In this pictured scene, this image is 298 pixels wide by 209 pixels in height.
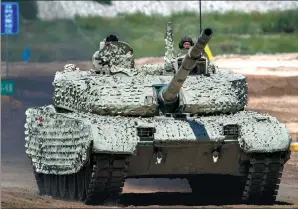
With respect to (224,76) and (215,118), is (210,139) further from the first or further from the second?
(224,76)

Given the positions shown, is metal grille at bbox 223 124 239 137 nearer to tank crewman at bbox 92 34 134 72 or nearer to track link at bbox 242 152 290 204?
track link at bbox 242 152 290 204

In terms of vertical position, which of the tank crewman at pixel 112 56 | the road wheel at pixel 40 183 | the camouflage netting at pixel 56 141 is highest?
Result: the tank crewman at pixel 112 56

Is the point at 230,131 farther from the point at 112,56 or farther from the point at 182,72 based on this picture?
the point at 112,56

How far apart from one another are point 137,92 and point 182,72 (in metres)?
1.42

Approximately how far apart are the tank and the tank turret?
0.07 ft

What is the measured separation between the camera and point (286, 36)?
5403cm

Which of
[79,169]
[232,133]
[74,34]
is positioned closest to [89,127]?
[79,169]

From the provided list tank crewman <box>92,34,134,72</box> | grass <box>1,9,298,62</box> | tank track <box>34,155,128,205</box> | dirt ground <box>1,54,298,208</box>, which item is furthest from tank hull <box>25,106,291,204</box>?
grass <box>1,9,298,62</box>

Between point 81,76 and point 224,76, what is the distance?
2392 mm

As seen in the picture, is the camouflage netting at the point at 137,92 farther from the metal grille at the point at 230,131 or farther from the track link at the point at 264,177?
the track link at the point at 264,177

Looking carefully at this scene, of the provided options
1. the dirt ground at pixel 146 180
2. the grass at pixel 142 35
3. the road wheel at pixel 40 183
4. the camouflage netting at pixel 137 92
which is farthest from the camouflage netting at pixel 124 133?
the grass at pixel 142 35

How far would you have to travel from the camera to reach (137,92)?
75.0ft

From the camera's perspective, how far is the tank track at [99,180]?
2138cm

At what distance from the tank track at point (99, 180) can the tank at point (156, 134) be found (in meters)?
0.01
